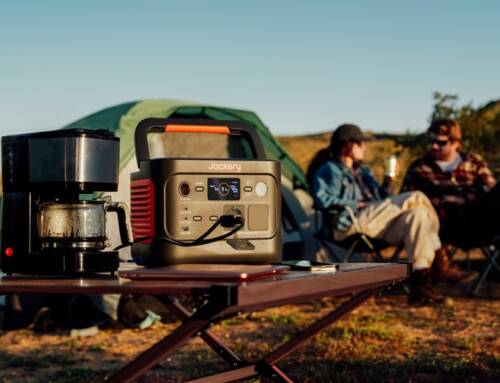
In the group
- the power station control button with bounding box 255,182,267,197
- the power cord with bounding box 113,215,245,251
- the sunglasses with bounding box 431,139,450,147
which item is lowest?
the power cord with bounding box 113,215,245,251

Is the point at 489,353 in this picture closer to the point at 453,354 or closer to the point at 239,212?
the point at 453,354

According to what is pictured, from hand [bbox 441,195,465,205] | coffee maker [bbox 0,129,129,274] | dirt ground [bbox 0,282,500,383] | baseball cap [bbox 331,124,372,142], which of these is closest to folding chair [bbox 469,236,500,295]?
dirt ground [bbox 0,282,500,383]

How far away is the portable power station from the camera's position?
2.36 metres

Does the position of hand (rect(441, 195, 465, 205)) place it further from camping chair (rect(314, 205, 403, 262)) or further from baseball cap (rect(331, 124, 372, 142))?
baseball cap (rect(331, 124, 372, 142))

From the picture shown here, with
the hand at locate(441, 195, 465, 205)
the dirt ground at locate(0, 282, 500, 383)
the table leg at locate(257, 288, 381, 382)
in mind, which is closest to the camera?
the table leg at locate(257, 288, 381, 382)

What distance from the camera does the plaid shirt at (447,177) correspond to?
282 inches

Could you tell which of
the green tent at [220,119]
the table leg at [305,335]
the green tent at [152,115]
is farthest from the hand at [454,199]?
the table leg at [305,335]

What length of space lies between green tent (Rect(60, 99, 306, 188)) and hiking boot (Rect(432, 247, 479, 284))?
4.40 feet

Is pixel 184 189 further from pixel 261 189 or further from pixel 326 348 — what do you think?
pixel 326 348

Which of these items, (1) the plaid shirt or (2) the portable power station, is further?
(1) the plaid shirt

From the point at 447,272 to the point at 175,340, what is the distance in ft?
20.0

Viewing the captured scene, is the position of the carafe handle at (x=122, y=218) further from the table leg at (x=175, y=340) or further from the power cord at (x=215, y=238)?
the table leg at (x=175, y=340)

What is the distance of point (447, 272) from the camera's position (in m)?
7.80

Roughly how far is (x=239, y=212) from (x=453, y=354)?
2954mm
